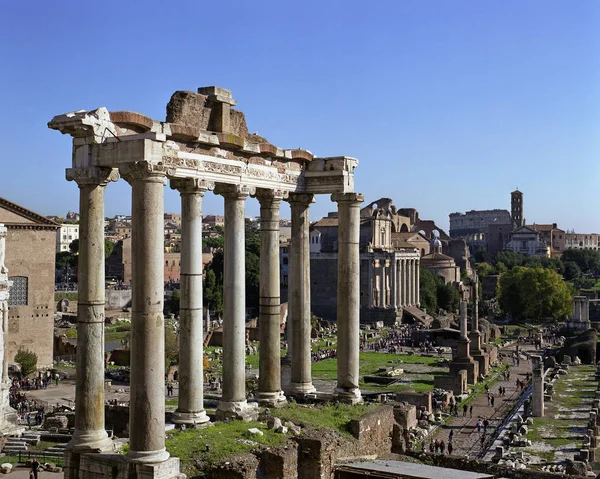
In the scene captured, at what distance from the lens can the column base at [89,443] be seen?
11062 millimetres

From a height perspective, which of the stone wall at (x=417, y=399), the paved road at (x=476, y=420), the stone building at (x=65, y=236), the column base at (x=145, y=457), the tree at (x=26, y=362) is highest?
the stone building at (x=65, y=236)

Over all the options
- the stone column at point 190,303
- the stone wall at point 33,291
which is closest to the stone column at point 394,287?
the stone wall at point 33,291

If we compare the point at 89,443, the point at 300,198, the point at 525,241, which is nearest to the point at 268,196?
the point at 300,198

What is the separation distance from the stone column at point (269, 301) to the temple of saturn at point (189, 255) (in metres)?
0.02

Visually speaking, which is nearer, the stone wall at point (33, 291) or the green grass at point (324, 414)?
the green grass at point (324, 414)

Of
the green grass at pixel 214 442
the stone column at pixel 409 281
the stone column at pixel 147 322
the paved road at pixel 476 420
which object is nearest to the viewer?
the stone column at pixel 147 322

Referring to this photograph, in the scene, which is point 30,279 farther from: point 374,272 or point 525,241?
point 525,241

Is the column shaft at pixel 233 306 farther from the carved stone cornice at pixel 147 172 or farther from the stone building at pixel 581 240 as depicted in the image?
the stone building at pixel 581 240

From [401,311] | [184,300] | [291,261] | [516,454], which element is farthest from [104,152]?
[401,311]

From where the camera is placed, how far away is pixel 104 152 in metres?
11.2

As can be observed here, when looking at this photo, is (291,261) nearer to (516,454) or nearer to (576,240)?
(516,454)

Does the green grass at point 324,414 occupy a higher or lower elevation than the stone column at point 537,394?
higher

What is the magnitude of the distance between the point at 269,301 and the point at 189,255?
105 inches

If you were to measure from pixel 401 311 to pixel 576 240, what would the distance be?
11578 centimetres
